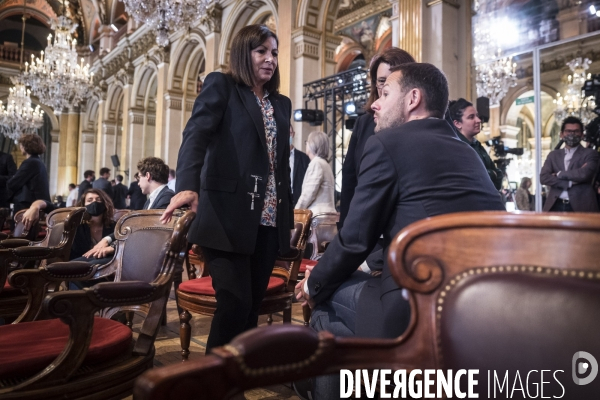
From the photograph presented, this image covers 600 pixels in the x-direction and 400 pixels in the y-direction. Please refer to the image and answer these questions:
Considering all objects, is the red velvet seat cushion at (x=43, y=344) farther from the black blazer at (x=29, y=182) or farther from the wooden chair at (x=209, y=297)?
the black blazer at (x=29, y=182)

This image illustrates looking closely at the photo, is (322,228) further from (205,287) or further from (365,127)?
(365,127)

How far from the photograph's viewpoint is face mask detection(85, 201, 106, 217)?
3617 mm

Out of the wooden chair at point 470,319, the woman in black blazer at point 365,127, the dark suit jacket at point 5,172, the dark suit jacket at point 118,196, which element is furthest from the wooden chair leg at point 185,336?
the dark suit jacket at point 118,196

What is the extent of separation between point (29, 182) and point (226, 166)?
129 inches

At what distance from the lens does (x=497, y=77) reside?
289 inches

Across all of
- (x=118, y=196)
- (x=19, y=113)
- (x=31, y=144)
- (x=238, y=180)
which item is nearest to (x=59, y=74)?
(x=19, y=113)

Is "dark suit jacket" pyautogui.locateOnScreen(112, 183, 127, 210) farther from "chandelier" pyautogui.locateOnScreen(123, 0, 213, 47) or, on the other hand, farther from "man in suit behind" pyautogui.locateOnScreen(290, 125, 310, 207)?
"man in suit behind" pyautogui.locateOnScreen(290, 125, 310, 207)

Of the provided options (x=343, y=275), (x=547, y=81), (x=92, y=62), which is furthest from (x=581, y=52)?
(x=92, y=62)

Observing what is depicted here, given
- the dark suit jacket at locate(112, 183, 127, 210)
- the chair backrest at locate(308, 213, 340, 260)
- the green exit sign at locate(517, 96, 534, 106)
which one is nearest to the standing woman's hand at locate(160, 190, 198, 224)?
the chair backrest at locate(308, 213, 340, 260)

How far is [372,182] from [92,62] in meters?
21.1

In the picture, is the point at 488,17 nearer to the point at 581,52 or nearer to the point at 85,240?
the point at 581,52

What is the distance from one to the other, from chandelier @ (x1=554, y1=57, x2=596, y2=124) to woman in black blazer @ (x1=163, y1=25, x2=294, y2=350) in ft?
17.6

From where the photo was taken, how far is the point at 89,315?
126 cm

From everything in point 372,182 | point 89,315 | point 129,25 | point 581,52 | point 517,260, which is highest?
point 129,25
